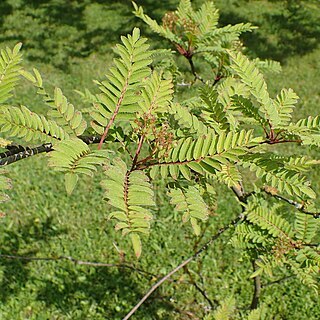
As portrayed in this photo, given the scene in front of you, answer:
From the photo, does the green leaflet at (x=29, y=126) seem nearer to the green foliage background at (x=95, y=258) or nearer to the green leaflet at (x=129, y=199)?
the green leaflet at (x=129, y=199)

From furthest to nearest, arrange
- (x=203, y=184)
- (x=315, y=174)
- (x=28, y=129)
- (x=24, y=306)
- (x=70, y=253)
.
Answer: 1. (x=315, y=174)
2. (x=70, y=253)
3. (x=24, y=306)
4. (x=203, y=184)
5. (x=28, y=129)

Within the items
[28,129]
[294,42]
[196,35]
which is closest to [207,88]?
[28,129]

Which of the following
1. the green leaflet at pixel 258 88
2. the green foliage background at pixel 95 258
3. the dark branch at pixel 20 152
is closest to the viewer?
the dark branch at pixel 20 152

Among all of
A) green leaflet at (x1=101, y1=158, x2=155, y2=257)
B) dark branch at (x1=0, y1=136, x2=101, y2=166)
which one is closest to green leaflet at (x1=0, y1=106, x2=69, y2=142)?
dark branch at (x1=0, y1=136, x2=101, y2=166)

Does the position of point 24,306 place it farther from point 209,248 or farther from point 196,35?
point 196,35

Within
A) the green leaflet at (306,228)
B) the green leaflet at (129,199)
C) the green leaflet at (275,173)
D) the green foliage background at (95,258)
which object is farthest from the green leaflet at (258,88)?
the green foliage background at (95,258)

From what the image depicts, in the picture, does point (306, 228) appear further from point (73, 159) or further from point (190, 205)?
point (73, 159)

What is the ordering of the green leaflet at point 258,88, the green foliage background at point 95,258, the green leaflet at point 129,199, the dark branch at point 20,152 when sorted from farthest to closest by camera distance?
the green foliage background at point 95,258 < the green leaflet at point 258,88 < the dark branch at point 20,152 < the green leaflet at point 129,199

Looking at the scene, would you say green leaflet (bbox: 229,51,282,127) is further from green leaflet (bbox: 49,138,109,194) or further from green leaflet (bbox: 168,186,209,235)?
green leaflet (bbox: 49,138,109,194)

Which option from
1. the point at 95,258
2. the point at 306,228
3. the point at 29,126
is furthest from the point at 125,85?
the point at 95,258

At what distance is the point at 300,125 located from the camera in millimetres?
1312

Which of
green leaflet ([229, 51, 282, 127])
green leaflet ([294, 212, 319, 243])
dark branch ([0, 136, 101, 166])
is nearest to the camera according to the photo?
dark branch ([0, 136, 101, 166])

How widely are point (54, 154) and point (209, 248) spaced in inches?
120

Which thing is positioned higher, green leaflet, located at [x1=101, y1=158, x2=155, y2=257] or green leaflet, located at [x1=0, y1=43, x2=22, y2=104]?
green leaflet, located at [x1=0, y1=43, x2=22, y2=104]
